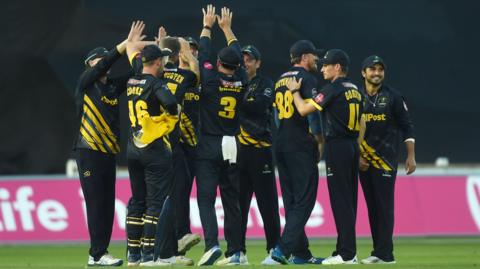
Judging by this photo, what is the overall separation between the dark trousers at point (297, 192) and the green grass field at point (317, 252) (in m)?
0.96

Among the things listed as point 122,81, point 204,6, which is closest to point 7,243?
point 204,6

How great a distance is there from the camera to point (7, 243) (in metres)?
16.3

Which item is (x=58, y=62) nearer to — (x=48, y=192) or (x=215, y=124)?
(x=48, y=192)

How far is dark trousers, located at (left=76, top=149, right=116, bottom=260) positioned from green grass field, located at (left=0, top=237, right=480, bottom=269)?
41.9 inches

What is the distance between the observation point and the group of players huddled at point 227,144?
10.8m

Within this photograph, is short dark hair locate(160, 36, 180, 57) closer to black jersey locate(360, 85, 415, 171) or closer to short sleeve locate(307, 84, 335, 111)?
short sleeve locate(307, 84, 335, 111)

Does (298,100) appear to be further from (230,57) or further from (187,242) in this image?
(187,242)

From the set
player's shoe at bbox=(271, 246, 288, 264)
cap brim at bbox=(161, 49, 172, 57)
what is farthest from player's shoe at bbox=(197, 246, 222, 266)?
cap brim at bbox=(161, 49, 172, 57)

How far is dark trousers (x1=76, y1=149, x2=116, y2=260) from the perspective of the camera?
11344 mm

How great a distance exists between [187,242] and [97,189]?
1.15m

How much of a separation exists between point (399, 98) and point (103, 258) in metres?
3.16

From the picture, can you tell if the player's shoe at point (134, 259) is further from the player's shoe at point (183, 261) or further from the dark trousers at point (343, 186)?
the dark trousers at point (343, 186)

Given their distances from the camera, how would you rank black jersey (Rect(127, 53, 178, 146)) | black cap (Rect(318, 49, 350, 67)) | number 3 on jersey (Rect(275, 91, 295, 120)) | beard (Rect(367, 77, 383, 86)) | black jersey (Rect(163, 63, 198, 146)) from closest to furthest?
black jersey (Rect(127, 53, 178, 146))
black jersey (Rect(163, 63, 198, 146))
black cap (Rect(318, 49, 350, 67))
number 3 on jersey (Rect(275, 91, 295, 120))
beard (Rect(367, 77, 383, 86))

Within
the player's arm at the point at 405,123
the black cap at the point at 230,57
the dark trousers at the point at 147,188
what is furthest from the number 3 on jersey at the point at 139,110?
the player's arm at the point at 405,123
